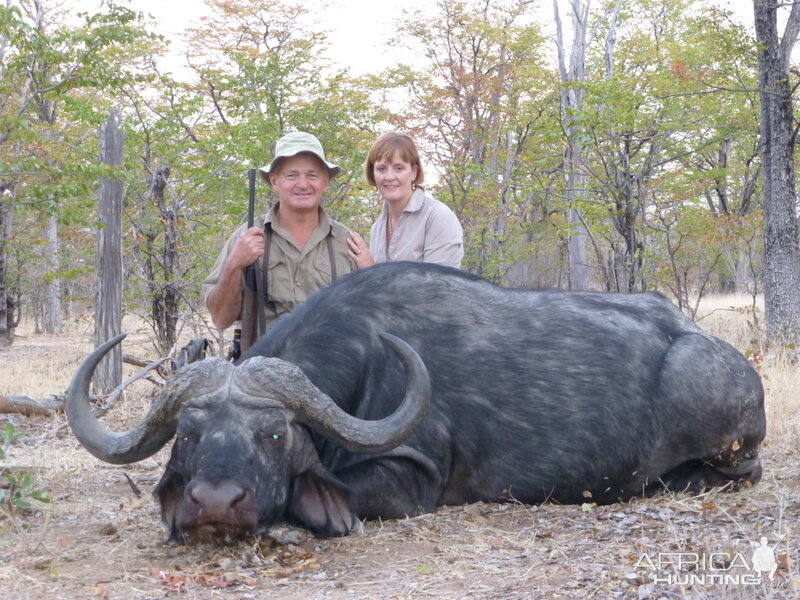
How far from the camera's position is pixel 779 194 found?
35.2 feet

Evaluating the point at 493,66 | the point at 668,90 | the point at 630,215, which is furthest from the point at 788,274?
the point at 493,66

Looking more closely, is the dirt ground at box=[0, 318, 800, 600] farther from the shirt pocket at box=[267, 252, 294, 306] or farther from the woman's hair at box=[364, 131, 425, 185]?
the woman's hair at box=[364, 131, 425, 185]

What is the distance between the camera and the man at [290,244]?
5848mm

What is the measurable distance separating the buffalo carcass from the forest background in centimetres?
455

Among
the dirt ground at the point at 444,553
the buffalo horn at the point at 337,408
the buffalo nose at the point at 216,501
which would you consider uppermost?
the buffalo horn at the point at 337,408

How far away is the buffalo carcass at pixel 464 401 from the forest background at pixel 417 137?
4.55 m

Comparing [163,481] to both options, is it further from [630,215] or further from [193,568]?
[630,215]

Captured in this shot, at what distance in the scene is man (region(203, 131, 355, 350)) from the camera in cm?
585

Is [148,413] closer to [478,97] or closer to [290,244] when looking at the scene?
[290,244]

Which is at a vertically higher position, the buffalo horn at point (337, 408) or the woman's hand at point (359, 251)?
the woman's hand at point (359, 251)

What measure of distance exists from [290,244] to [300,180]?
0.45m

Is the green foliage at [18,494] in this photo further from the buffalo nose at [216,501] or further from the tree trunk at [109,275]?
the tree trunk at [109,275]

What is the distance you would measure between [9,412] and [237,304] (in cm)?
278

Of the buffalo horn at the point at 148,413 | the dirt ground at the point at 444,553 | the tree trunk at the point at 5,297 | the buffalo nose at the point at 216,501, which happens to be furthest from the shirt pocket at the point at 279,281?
the tree trunk at the point at 5,297
